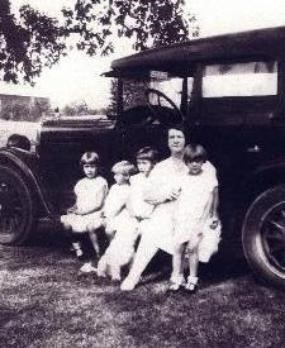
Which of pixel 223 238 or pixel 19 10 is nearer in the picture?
pixel 223 238

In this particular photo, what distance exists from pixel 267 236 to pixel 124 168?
139 centimetres

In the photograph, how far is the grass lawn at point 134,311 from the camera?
12.1ft

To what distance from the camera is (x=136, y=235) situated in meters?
5.14

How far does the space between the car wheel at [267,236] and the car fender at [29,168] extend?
2413 mm

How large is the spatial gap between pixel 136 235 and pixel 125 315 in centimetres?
110

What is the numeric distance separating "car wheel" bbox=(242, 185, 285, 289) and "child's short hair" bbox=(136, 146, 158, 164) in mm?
979

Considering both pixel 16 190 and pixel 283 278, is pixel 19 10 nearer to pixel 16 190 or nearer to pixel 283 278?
pixel 16 190

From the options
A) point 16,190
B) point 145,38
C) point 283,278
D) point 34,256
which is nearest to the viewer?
point 283,278

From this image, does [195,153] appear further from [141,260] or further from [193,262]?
[141,260]

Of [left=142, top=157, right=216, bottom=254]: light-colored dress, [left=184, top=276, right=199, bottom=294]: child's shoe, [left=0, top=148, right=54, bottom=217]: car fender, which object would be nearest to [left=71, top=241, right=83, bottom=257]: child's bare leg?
[left=0, top=148, right=54, bottom=217]: car fender

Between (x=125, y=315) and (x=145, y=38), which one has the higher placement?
(x=145, y=38)

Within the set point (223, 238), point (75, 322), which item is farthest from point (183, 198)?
point (75, 322)

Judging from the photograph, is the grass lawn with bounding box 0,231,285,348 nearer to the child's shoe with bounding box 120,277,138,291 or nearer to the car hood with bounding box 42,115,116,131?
the child's shoe with bounding box 120,277,138,291

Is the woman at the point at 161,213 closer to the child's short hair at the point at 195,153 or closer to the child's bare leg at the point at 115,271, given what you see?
the child's short hair at the point at 195,153
